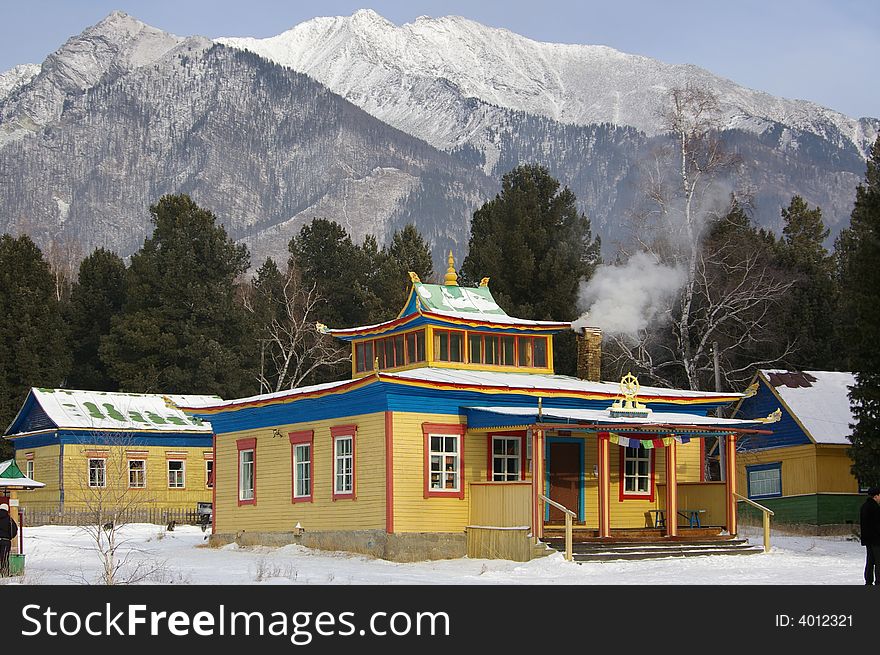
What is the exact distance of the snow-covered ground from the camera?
27.2m

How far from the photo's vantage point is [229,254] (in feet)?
252

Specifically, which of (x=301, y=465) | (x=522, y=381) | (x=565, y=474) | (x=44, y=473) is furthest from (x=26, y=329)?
(x=565, y=474)

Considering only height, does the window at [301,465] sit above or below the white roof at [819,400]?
below

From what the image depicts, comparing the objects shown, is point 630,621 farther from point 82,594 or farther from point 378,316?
point 378,316

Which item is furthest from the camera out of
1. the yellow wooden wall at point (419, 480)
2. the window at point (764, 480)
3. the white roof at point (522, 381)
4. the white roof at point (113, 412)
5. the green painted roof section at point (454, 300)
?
the white roof at point (113, 412)

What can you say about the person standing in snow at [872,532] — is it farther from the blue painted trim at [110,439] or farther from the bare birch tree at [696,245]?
the blue painted trim at [110,439]

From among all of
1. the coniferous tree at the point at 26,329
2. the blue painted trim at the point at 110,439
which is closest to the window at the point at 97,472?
the blue painted trim at the point at 110,439

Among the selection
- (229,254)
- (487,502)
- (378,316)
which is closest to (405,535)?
(487,502)

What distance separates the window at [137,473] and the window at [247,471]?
19920 mm

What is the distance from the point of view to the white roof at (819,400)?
45594 millimetres

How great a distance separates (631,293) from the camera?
→ 51.3m

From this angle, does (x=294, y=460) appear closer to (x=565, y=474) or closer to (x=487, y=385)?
(x=487, y=385)

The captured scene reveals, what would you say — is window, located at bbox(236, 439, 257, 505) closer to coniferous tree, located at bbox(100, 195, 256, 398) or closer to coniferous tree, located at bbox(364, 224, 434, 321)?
coniferous tree, located at bbox(364, 224, 434, 321)

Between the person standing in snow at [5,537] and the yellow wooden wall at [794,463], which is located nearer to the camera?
the person standing in snow at [5,537]
